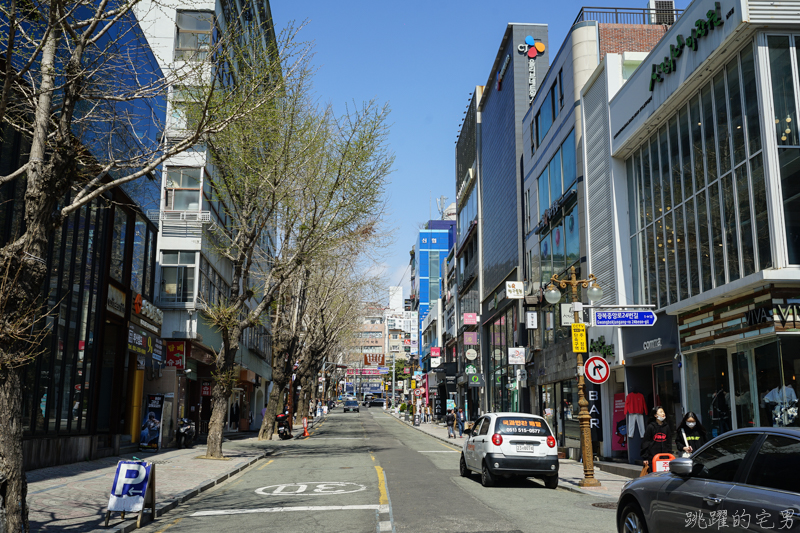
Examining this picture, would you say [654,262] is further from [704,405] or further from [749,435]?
[749,435]

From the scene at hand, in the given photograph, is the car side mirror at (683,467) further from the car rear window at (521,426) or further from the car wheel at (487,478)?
the car rear window at (521,426)

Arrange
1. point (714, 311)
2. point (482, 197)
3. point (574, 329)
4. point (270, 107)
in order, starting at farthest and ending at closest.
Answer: point (482, 197), point (270, 107), point (574, 329), point (714, 311)

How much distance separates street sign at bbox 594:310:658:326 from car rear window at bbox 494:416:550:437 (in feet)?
10.1

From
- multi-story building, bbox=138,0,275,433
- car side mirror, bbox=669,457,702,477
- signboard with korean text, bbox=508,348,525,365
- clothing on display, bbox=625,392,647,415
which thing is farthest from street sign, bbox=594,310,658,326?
multi-story building, bbox=138,0,275,433

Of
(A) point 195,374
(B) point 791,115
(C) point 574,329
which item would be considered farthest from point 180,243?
(B) point 791,115

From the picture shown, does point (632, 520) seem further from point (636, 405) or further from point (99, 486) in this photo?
point (636, 405)

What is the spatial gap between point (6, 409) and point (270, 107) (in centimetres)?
1329

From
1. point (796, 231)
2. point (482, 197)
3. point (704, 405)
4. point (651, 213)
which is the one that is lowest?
point (704, 405)

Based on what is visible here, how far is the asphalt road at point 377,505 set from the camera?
1005 centimetres

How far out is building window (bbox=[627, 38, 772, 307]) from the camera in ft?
47.3

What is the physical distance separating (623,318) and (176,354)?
2043 cm

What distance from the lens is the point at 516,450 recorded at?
15469mm

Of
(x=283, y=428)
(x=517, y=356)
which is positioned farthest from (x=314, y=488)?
(x=283, y=428)

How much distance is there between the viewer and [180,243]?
31.0 meters
